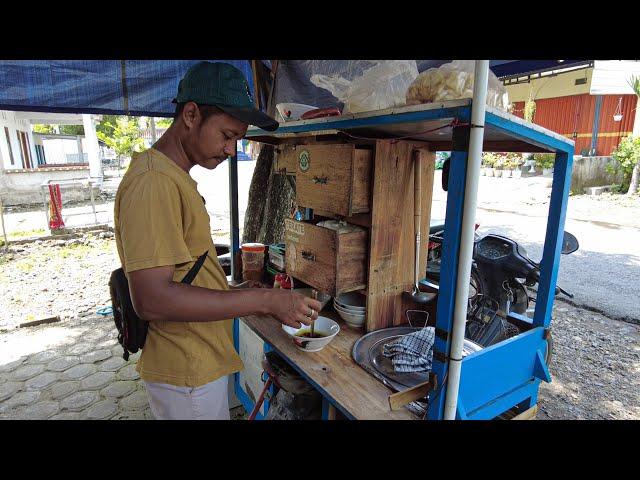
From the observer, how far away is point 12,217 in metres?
11.2

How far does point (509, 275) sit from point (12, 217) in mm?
13036

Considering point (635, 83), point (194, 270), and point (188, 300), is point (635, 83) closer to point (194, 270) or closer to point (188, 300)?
point (194, 270)

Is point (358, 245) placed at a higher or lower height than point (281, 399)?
higher

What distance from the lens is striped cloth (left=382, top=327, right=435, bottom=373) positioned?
1782 millimetres

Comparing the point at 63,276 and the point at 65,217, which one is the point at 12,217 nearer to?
the point at 65,217

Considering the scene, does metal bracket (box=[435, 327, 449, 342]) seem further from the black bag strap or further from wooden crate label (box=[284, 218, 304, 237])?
wooden crate label (box=[284, 218, 304, 237])

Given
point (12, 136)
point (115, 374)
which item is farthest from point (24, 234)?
point (12, 136)

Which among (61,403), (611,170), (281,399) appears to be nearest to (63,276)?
(61,403)

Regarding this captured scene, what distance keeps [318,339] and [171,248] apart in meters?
0.94

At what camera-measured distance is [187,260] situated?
Answer: 4.29ft

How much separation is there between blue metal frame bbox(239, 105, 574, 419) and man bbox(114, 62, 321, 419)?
17.9 inches

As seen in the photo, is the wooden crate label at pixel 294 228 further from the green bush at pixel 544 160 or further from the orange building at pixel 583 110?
the green bush at pixel 544 160

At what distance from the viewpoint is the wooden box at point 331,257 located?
6.42 feet

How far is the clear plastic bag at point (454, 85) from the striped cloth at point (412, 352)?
1.08 m
